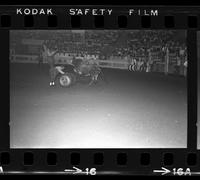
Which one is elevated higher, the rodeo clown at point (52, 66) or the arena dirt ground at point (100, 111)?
the rodeo clown at point (52, 66)

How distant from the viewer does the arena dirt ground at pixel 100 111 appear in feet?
17.5

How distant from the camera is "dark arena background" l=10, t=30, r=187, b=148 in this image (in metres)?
5.35

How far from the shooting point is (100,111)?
5.35m

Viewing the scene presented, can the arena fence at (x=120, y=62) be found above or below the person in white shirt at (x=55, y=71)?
above

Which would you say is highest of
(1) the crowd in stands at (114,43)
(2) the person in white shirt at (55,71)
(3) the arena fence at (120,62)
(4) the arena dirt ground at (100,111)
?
(1) the crowd in stands at (114,43)

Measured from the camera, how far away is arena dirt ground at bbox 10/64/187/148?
211 inches

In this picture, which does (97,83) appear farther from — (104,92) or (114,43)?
(114,43)

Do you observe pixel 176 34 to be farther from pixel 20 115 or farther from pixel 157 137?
pixel 20 115

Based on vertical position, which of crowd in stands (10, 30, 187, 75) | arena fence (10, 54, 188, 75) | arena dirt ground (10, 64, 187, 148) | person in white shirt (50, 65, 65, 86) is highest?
crowd in stands (10, 30, 187, 75)

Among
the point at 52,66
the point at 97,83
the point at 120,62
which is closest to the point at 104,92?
the point at 97,83

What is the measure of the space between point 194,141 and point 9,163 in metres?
0.94

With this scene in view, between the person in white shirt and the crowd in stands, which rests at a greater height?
the crowd in stands

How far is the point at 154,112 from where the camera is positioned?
5.37 m

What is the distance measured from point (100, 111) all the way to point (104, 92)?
98 mm
